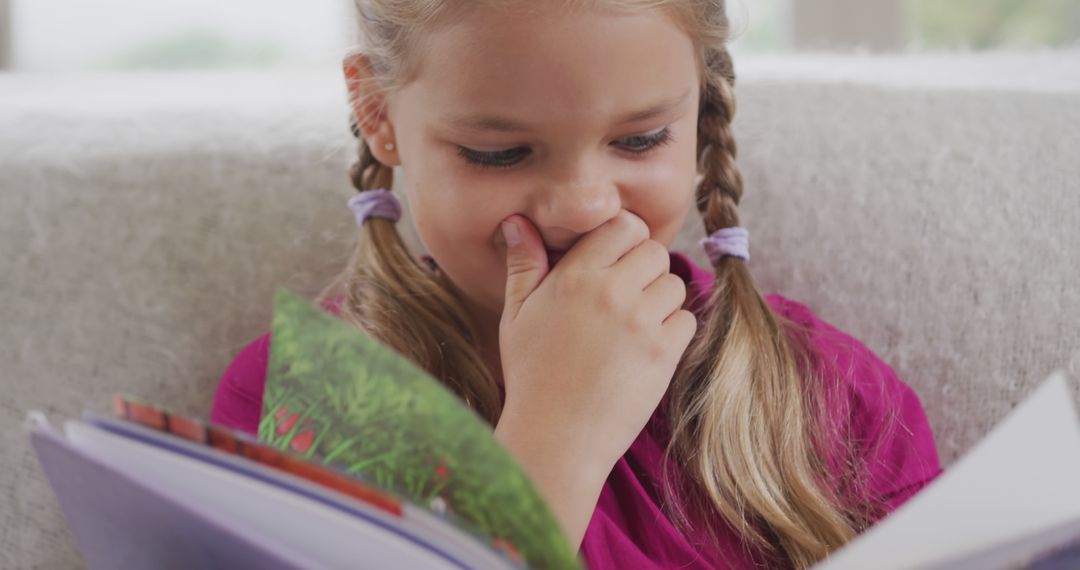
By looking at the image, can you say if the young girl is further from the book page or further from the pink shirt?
the book page

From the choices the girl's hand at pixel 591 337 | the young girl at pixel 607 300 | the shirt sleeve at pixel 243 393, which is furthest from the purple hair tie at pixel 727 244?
the shirt sleeve at pixel 243 393

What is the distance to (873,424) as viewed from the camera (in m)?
0.94

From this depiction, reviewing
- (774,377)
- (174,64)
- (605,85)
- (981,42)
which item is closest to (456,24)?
(605,85)

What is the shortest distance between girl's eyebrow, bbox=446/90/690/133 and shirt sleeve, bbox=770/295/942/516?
0.93ft

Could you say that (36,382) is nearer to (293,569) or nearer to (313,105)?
(313,105)

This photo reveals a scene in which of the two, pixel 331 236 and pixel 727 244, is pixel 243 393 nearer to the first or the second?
pixel 331 236

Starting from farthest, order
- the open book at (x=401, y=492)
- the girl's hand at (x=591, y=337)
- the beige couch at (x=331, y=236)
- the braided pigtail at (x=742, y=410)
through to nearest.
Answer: the beige couch at (x=331, y=236) < the braided pigtail at (x=742, y=410) < the girl's hand at (x=591, y=337) < the open book at (x=401, y=492)

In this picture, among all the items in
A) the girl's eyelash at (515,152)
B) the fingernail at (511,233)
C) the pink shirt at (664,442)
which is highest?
the girl's eyelash at (515,152)

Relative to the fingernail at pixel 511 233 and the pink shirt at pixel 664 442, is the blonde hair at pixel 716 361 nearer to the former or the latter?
the pink shirt at pixel 664 442

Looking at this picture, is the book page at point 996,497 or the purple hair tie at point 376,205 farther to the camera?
the purple hair tie at point 376,205

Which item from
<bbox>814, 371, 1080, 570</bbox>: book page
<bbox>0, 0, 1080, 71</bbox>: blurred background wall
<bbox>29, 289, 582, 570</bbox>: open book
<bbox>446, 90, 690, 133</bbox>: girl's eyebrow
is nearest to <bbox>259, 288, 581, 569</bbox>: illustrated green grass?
<bbox>29, 289, 582, 570</bbox>: open book

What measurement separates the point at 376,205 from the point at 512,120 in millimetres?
259

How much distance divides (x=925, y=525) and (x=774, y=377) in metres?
0.42

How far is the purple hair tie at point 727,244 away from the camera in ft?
3.23
